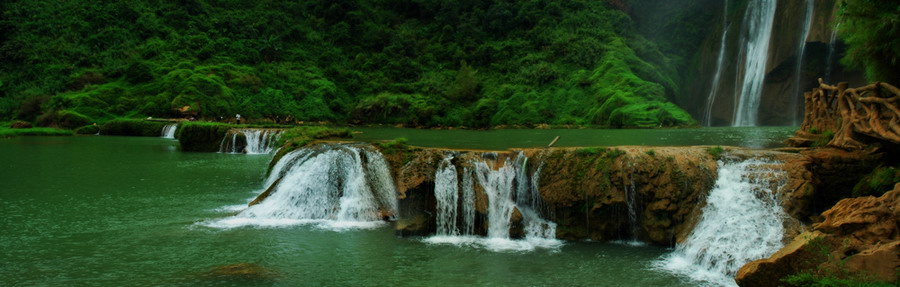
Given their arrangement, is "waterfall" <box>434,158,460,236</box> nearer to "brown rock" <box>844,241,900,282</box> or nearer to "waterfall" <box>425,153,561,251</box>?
"waterfall" <box>425,153,561,251</box>

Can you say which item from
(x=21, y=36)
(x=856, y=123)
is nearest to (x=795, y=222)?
(x=856, y=123)

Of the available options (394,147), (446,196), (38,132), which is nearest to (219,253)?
(446,196)

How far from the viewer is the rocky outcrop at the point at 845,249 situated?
20.3 feet

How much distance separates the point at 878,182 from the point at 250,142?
25.2 metres

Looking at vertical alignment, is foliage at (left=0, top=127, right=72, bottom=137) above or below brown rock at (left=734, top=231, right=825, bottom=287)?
above

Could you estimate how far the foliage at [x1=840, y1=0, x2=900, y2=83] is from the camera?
9258 mm

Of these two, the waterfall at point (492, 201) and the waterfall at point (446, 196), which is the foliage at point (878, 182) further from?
the waterfall at point (446, 196)

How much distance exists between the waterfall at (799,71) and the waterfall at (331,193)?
31869 millimetres

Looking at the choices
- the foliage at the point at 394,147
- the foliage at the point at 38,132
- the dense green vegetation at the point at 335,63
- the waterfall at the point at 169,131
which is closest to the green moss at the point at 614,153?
the foliage at the point at 394,147

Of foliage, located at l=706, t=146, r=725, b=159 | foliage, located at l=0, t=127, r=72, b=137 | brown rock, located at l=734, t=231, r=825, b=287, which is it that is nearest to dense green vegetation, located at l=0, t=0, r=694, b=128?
foliage, located at l=0, t=127, r=72, b=137

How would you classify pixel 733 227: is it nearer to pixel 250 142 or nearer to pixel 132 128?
pixel 250 142

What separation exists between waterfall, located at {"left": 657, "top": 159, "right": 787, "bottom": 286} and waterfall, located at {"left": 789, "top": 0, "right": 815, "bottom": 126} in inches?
1148

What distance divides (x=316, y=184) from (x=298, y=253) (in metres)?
3.93

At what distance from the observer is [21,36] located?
55.9m
